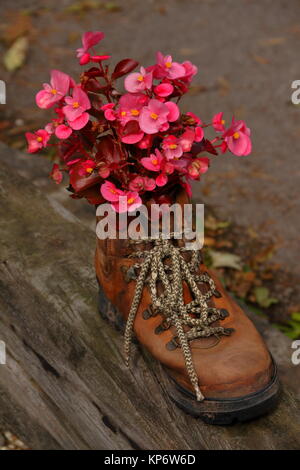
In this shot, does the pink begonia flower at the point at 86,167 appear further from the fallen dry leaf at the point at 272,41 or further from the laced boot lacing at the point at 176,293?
the fallen dry leaf at the point at 272,41

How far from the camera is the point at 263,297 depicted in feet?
10.4

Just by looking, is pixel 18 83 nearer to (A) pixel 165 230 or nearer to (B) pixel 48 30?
(B) pixel 48 30

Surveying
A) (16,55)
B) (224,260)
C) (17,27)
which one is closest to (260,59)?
(16,55)

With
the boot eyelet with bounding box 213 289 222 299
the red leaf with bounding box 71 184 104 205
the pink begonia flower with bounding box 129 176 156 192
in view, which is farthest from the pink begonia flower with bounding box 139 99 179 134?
the boot eyelet with bounding box 213 289 222 299

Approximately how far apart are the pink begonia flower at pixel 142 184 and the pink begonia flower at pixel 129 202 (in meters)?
0.02

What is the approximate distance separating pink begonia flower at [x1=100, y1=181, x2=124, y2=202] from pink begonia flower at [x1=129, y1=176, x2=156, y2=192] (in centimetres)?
3

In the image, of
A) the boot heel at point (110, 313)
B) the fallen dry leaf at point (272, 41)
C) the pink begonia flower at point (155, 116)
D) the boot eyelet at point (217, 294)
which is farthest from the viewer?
the fallen dry leaf at point (272, 41)

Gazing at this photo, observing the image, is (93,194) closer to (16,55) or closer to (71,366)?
(71,366)

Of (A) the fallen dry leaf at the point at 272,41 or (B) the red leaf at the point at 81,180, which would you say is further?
(A) the fallen dry leaf at the point at 272,41

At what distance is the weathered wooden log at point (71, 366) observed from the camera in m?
1.62

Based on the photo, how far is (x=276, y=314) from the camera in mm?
3098

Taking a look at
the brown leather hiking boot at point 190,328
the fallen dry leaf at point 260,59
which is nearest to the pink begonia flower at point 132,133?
the brown leather hiking boot at point 190,328

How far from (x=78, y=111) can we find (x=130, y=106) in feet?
0.42
